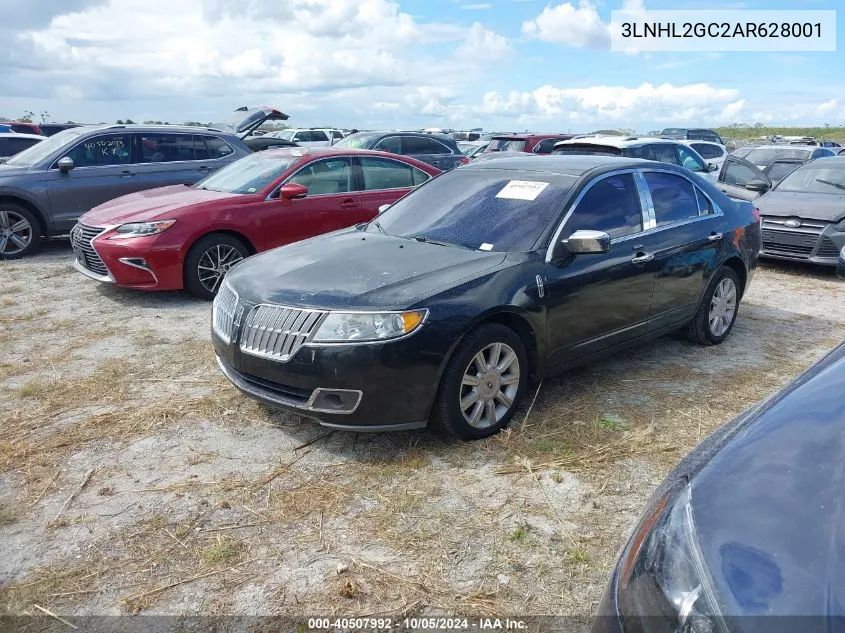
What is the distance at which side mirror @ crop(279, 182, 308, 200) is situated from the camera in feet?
23.2

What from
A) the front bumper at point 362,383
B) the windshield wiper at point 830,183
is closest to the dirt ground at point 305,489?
the front bumper at point 362,383

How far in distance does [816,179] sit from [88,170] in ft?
32.8

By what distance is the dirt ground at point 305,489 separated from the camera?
9.21 feet

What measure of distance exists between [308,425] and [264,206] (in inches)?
146

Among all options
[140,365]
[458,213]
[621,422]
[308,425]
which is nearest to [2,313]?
[140,365]

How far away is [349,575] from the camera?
2.88m

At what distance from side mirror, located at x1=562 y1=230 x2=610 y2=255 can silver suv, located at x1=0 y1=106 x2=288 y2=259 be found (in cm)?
721

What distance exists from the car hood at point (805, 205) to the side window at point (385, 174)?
15.9 feet

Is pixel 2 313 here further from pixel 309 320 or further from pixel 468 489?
pixel 468 489

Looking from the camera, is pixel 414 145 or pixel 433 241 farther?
pixel 414 145

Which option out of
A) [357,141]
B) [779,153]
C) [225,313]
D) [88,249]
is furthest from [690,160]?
[225,313]

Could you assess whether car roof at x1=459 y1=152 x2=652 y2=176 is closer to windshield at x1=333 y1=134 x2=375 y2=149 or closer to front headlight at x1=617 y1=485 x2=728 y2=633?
front headlight at x1=617 y1=485 x2=728 y2=633

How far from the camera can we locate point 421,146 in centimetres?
1458

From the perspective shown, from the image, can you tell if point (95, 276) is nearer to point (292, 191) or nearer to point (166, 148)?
point (292, 191)
